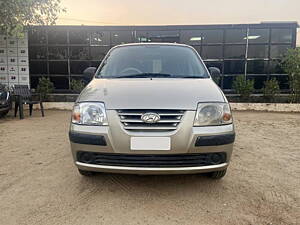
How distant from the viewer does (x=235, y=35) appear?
1073cm

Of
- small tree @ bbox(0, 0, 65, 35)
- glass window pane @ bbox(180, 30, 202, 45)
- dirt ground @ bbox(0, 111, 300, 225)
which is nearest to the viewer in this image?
dirt ground @ bbox(0, 111, 300, 225)

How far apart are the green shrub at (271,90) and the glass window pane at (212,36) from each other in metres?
2.73

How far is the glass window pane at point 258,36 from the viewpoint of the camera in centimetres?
1064

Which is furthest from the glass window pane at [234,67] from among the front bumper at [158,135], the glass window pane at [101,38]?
the front bumper at [158,135]

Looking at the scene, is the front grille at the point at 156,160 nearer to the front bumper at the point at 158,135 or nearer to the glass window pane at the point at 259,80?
the front bumper at the point at 158,135

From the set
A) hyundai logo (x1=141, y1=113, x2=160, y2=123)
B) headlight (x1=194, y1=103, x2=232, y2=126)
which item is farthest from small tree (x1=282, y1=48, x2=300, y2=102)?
hyundai logo (x1=141, y1=113, x2=160, y2=123)

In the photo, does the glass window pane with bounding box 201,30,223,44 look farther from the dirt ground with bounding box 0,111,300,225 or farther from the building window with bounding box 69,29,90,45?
the dirt ground with bounding box 0,111,300,225

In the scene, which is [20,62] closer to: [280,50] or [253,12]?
[280,50]

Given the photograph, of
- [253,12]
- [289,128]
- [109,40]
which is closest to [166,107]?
[289,128]

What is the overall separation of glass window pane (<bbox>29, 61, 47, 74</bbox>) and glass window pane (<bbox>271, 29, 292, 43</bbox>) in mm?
9530

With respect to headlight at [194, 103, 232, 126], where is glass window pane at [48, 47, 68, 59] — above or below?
above

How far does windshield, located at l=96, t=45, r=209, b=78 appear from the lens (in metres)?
3.46

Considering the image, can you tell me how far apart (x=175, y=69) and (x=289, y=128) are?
4200mm

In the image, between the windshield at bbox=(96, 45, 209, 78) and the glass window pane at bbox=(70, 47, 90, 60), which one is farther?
the glass window pane at bbox=(70, 47, 90, 60)
